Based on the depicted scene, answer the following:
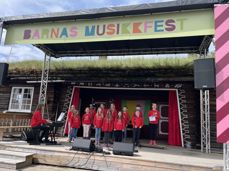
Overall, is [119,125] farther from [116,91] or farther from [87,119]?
[116,91]

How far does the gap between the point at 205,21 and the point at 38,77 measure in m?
8.73

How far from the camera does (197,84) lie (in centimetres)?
610

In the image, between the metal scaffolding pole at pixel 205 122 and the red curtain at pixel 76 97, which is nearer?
the metal scaffolding pole at pixel 205 122

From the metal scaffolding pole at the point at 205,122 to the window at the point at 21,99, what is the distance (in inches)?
328

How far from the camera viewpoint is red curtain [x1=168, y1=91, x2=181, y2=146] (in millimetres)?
9961

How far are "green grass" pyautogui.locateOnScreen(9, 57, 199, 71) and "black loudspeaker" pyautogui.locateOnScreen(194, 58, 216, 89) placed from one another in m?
4.43

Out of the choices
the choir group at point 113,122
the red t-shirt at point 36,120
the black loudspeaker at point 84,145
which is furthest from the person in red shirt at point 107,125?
the red t-shirt at point 36,120

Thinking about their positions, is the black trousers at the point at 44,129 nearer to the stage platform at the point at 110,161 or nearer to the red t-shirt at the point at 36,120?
the red t-shirt at the point at 36,120

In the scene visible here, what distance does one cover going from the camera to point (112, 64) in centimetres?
1245

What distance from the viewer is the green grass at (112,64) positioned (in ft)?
35.9

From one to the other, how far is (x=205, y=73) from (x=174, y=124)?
4608mm

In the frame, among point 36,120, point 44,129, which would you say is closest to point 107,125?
point 44,129

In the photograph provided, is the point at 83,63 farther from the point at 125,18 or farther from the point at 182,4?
the point at 182,4

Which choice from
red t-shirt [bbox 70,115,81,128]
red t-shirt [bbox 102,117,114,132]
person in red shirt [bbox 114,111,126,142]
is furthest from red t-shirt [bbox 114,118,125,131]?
red t-shirt [bbox 70,115,81,128]
